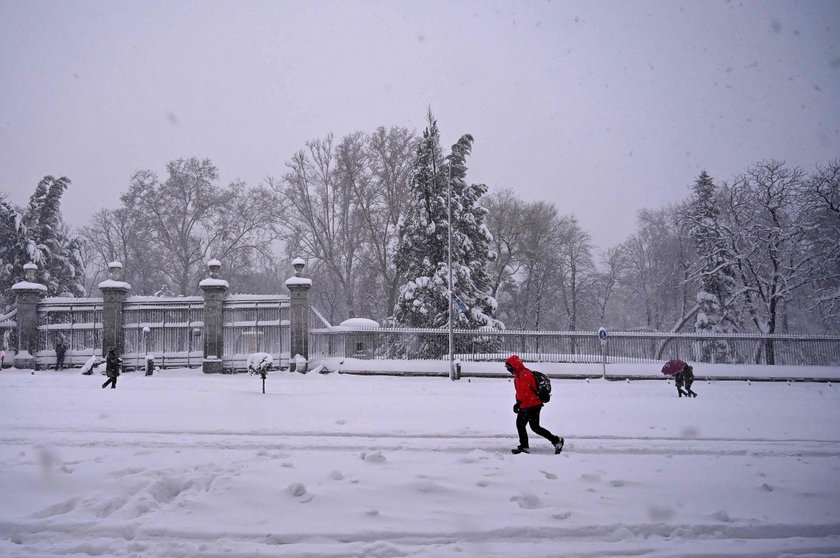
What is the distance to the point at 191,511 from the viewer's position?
5.99 m

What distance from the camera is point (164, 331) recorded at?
75.8 feet

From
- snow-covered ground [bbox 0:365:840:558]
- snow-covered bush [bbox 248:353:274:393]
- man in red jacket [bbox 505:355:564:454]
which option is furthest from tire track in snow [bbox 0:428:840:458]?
snow-covered bush [bbox 248:353:274:393]

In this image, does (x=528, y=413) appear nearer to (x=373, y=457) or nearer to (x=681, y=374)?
(x=373, y=457)

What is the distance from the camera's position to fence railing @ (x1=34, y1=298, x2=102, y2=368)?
76.4 feet

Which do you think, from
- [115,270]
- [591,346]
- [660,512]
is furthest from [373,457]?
[591,346]

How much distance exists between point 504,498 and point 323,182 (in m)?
37.5

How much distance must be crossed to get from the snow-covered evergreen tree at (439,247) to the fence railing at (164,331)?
11.5m

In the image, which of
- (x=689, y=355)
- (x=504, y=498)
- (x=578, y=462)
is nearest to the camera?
(x=504, y=498)

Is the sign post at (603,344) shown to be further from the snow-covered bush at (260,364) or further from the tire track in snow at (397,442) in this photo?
the snow-covered bush at (260,364)

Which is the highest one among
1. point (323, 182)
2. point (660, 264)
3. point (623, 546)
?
point (323, 182)

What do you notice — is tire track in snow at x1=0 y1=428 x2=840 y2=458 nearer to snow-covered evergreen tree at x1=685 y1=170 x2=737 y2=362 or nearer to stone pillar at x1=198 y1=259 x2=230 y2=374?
stone pillar at x1=198 y1=259 x2=230 y2=374

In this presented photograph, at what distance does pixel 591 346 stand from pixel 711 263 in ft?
50.1

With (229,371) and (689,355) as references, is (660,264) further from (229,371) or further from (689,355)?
(229,371)

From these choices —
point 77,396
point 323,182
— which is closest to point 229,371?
point 77,396
